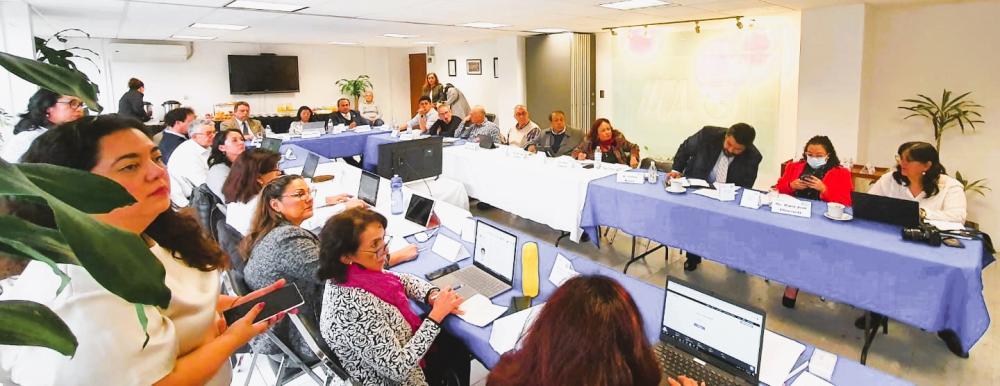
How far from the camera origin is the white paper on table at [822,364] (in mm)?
1487

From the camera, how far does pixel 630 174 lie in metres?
3.97

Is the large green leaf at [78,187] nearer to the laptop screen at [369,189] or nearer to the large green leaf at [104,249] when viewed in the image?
the large green leaf at [104,249]

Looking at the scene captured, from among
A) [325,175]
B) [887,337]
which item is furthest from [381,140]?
[887,337]

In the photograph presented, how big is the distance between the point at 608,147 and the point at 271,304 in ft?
12.8

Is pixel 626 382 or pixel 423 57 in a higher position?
pixel 423 57

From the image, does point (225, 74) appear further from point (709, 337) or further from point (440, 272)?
point (709, 337)

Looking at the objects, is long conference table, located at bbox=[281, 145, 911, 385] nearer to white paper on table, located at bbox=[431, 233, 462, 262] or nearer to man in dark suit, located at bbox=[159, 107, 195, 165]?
white paper on table, located at bbox=[431, 233, 462, 262]

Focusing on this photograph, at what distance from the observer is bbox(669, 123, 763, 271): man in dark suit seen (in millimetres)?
3732

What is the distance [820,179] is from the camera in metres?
3.39

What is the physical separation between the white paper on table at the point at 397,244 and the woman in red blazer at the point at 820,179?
92.3 inches

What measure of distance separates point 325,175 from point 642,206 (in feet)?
8.22

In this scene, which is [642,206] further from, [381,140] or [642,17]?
[381,140]

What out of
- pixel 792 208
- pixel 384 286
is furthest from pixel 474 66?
pixel 384 286

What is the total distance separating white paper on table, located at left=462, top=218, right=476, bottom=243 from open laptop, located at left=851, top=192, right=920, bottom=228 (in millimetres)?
2052
